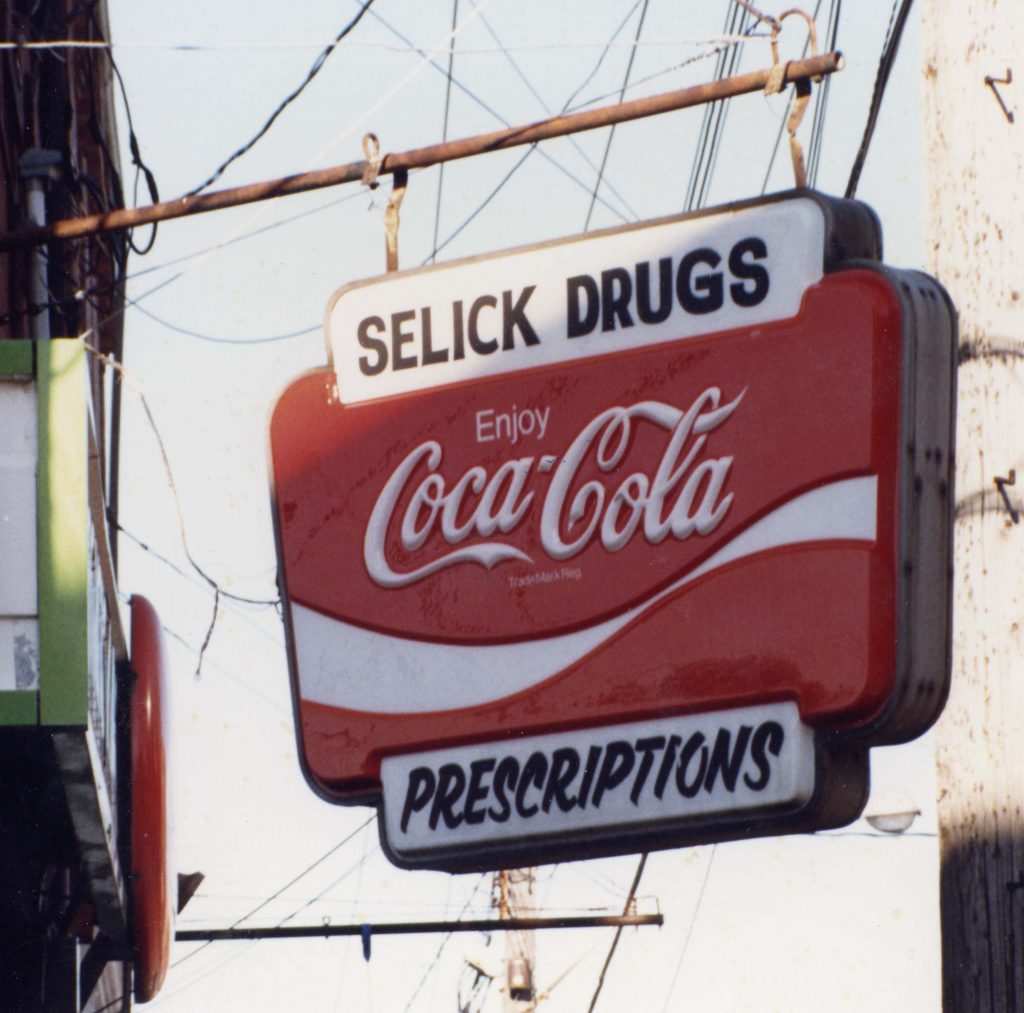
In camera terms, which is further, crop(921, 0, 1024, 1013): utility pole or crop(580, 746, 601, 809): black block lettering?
crop(580, 746, 601, 809): black block lettering

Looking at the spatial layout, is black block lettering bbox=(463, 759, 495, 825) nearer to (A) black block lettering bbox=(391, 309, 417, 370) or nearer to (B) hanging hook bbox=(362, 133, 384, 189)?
(A) black block lettering bbox=(391, 309, 417, 370)

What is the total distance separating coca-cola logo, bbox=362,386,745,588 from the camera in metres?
5.07

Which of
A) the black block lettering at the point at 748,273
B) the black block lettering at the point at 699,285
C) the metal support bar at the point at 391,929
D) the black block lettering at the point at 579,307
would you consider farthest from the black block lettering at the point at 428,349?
the metal support bar at the point at 391,929

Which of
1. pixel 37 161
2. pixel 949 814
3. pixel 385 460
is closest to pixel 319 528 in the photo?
pixel 385 460

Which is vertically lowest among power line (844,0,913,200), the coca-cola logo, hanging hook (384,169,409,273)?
the coca-cola logo

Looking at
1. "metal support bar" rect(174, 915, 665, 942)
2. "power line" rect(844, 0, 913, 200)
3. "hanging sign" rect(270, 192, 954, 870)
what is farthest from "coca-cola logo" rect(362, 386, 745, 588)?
"metal support bar" rect(174, 915, 665, 942)

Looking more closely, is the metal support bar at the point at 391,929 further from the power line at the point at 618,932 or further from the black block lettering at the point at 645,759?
the black block lettering at the point at 645,759

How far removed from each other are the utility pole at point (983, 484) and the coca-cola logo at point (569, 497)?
616mm

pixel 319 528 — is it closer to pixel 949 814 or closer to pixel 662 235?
pixel 662 235

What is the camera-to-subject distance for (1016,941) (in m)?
4.54

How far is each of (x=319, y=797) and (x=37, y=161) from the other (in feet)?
20.7

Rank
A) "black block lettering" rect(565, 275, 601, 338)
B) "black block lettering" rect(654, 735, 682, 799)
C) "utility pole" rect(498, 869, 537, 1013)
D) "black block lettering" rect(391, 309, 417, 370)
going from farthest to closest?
"utility pole" rect(498, 869, 537, 1013), "black block lettering" rect(391, 309, 417, 370), "black block lettering" rect(565, 275, 601, 338), "black block lettering" rect(654, 735, 682, 799)

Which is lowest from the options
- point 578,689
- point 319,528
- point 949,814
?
point 949,814

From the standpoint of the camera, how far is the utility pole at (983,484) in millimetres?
4648
